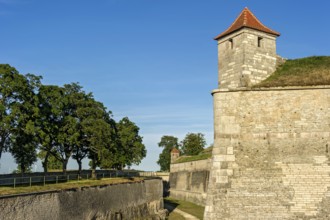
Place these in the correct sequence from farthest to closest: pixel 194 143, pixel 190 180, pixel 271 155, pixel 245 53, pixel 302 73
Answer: pixel 194 143 < pixel 190 180 < pixel 302 73 < pixel 245 53 < pixel 271 155

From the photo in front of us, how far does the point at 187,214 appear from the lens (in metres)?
34.8

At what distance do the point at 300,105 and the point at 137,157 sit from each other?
41053mm

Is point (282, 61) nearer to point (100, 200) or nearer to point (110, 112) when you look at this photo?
point (100, 200)

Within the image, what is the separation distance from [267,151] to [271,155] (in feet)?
0.90

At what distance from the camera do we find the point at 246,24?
20.0 m

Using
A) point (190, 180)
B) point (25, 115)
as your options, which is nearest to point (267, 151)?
point (25, 115)

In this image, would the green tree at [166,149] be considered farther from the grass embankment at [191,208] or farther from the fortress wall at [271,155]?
the fortress wall at [271,155]

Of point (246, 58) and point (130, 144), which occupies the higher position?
point (246, 58)

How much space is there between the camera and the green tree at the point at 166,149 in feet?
295

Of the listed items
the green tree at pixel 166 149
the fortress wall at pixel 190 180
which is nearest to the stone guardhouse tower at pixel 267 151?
the fortress wall at pixel 190 180

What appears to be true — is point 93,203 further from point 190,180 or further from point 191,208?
point 190,180

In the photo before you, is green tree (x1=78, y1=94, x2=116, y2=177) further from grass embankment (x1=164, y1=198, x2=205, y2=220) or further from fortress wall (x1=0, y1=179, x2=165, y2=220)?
grass embankment (x1=164, y1=198, x2=205, y2=220)

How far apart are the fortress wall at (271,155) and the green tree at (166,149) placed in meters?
71.2

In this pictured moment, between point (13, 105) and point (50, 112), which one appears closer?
point (13, 105)
